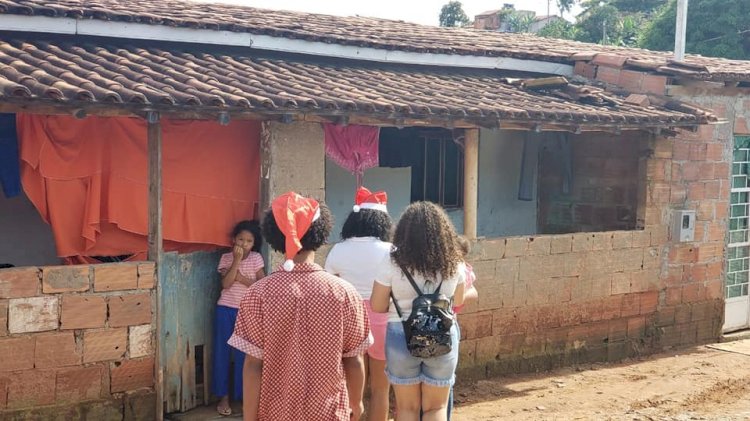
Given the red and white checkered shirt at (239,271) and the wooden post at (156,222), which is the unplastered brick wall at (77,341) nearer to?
the wooden post at (156,222)

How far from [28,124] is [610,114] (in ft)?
18.9

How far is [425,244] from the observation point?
528 centimetres

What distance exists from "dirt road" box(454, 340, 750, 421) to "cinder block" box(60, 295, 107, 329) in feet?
10.5

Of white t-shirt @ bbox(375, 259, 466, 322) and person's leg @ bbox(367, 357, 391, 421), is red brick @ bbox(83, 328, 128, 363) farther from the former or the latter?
white t-shirt @ bbox(375, 259, 466, 322)

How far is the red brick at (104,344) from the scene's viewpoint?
22.7 ft

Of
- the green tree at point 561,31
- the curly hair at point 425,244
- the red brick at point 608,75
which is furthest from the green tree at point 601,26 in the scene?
the curly hair at point 425,244

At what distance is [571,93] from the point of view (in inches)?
412

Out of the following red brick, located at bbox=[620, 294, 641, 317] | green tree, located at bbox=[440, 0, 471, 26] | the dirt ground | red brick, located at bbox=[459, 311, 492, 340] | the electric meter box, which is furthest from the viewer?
green tree, located at bbox=[440, 0, 471, 26]

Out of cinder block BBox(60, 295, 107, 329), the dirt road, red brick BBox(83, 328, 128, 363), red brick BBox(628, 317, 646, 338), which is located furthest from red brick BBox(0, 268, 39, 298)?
red brick BBox(628, 317, 646, 338)

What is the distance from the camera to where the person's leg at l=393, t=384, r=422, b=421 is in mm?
5508

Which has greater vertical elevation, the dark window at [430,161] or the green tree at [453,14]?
the green tree at [453,14]

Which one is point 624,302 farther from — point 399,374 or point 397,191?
point 399,374

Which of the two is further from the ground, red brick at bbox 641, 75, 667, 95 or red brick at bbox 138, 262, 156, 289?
red brick at bbox 641, 75, 667, 95

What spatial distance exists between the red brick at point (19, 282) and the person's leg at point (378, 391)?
2546 millimetres
